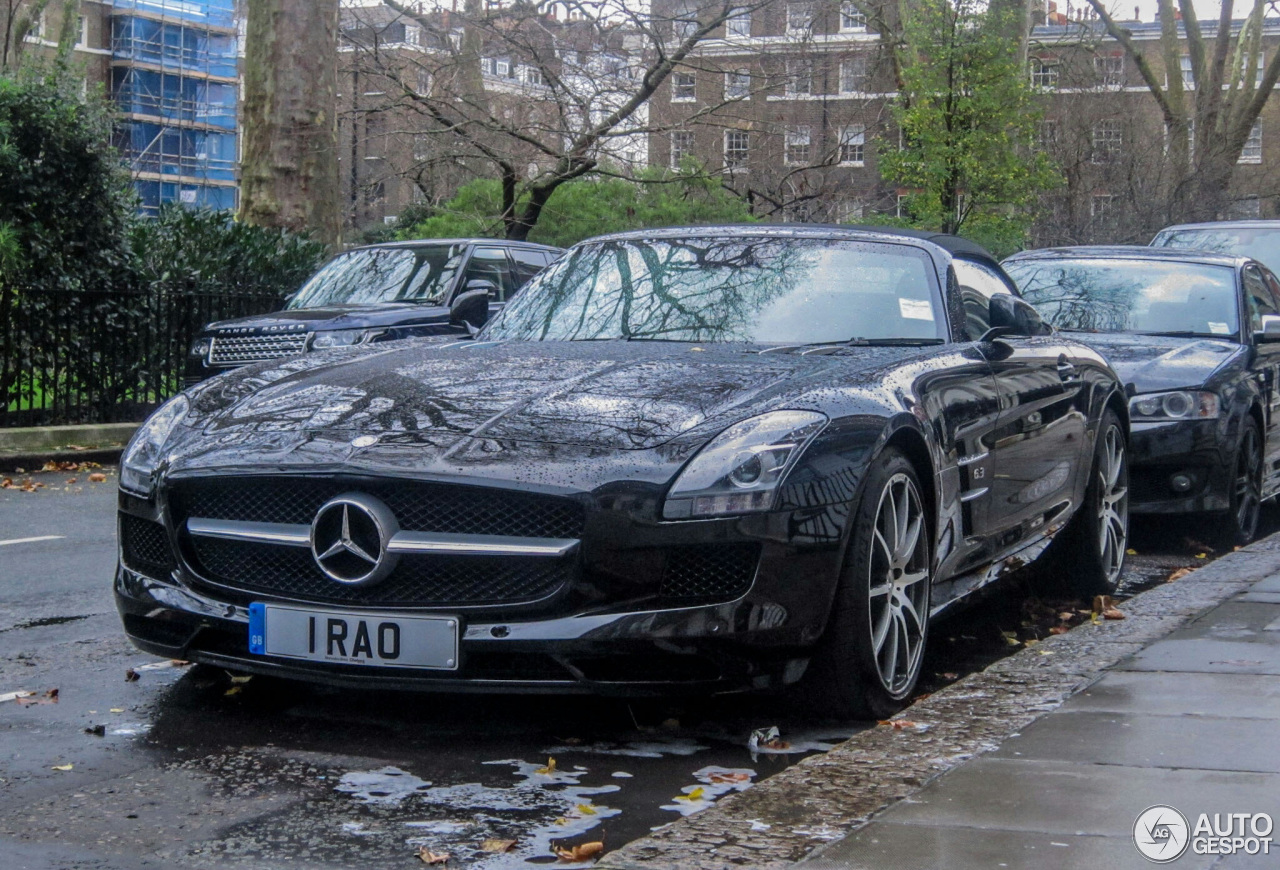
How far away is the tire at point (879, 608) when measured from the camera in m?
4.58

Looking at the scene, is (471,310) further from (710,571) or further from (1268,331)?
(1268,331)

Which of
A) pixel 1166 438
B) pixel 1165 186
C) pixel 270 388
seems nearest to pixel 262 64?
pixel 1166 438

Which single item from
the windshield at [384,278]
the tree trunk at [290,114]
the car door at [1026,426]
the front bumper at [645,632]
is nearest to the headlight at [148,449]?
the front bumper at [645,632]

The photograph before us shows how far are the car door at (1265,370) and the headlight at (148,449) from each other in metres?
6.56

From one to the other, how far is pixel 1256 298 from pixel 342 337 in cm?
648

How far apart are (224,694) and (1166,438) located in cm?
557

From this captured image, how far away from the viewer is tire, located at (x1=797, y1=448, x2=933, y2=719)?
15.0 feet

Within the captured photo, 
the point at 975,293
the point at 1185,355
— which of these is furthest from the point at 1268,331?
the point at 975,293

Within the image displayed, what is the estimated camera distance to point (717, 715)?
4922mm

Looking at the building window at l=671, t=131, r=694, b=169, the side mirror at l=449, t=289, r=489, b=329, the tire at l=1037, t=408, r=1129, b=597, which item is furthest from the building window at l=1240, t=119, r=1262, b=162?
the side mirror at l=449, t=289, r=489, b=329

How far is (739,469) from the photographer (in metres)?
4.29

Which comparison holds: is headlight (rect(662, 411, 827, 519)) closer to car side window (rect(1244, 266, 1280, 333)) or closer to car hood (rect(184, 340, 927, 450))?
car hood (rect(184, 340, 927, 450))

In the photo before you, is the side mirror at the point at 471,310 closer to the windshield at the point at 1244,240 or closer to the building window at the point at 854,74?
the windshield at the point at 1244,240

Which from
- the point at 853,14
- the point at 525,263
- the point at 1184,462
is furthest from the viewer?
the point at 853,14
